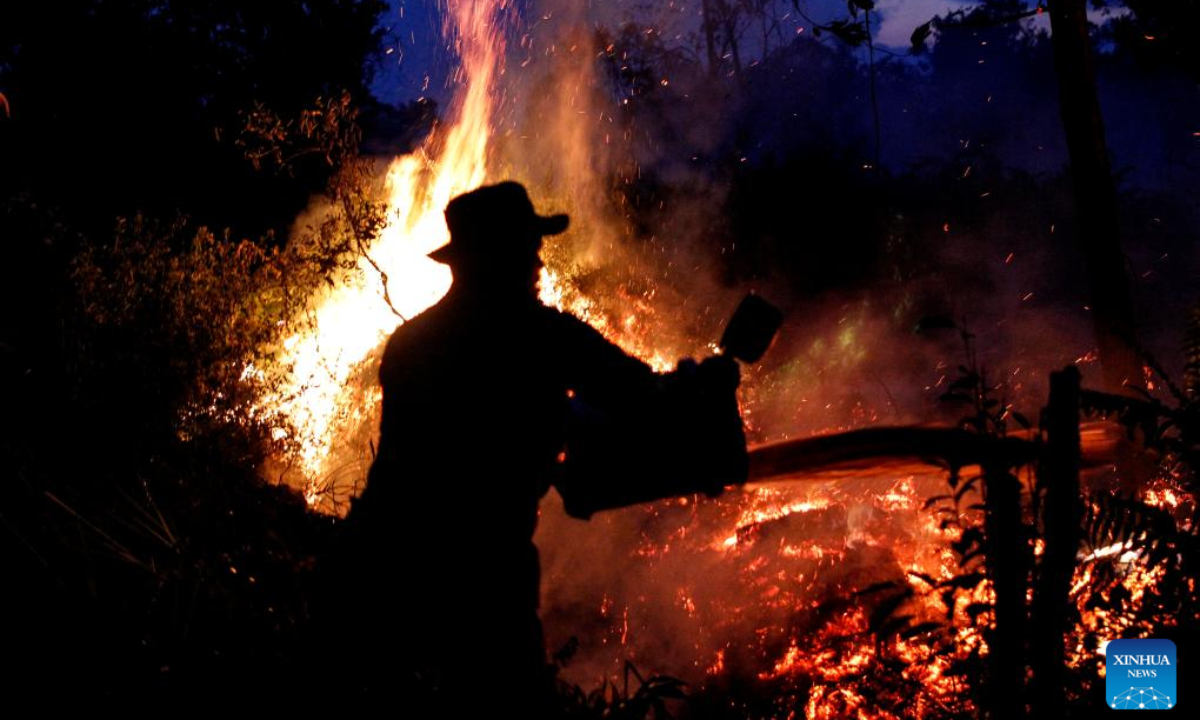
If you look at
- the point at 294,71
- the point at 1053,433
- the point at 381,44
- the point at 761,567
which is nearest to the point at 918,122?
the point at 381,44

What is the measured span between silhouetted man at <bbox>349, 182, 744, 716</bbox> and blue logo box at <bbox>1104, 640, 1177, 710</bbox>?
2158 millimetres

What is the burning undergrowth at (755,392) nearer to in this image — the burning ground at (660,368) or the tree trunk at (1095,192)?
the burning ground at (660,368)

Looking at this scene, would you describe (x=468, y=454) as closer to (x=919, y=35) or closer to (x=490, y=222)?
(x=490, y=222)

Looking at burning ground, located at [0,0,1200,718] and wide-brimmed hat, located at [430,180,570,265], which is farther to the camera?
burning ground, located at [0,0,1200,718]

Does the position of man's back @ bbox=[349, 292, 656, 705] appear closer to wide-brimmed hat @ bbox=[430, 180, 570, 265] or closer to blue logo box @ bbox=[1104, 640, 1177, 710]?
wide-brimmed hat @ bbox=[430, 180, 570, 265]

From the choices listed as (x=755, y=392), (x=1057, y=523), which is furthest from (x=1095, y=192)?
(x=755, y=392)

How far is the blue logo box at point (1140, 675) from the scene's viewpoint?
10.3ft

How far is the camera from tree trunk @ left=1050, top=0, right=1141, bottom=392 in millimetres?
5738

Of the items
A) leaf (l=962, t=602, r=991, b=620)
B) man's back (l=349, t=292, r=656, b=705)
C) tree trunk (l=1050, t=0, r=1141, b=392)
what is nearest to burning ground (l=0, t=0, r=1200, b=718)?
leaf (l=962, t=602, r=991, b=620)

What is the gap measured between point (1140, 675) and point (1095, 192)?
4.02 metres

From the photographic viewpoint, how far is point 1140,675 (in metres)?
3.18

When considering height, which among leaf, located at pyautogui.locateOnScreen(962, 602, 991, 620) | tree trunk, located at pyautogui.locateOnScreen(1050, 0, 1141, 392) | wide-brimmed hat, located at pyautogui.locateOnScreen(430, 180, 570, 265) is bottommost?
leaf, located at pyautogui.locateOnScreen(962, 602, 991, 620)

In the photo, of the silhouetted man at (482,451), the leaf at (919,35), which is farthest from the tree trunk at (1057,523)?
the leaf at (919,35)

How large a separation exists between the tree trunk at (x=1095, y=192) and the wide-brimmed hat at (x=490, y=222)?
5.06 meters
